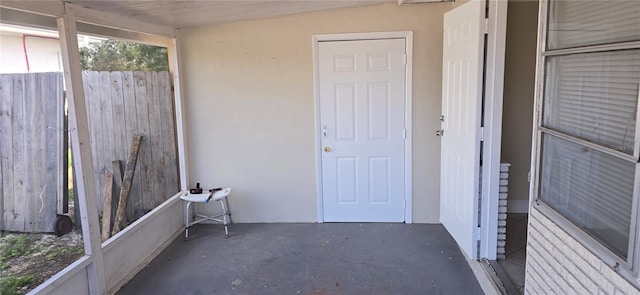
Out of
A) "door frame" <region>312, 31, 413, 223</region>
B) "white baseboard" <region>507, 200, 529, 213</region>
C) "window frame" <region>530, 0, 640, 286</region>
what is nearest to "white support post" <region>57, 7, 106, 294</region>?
"door frame" <region>312, 31, 413, 223</region>

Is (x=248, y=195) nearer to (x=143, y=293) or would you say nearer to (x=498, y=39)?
(x=143, y=293)

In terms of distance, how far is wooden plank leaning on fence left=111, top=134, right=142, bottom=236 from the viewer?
146 inches

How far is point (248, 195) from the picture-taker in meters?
4.50

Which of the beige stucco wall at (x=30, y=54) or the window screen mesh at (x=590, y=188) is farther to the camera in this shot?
the beige stucco wall at (x=30, y=54)

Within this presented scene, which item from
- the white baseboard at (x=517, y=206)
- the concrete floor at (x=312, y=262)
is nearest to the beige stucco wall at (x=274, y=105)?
the concrete floor at (x=312, y=262)

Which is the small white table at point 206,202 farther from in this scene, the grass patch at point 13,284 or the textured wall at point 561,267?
the textured wall at point 561,267

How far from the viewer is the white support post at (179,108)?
4.23m

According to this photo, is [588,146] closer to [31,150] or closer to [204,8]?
[204,8]

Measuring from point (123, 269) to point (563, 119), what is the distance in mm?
3176

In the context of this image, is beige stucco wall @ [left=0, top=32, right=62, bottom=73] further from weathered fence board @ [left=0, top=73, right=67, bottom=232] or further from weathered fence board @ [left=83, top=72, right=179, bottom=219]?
weathered fence board @ [left=83, top=72, right=179, bottom=219]

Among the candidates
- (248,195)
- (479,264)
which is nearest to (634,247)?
(479,264)

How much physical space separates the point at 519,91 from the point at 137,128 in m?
3.79

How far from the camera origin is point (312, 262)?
352 centimetres

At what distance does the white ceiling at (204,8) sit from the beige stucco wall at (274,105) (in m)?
0.19
